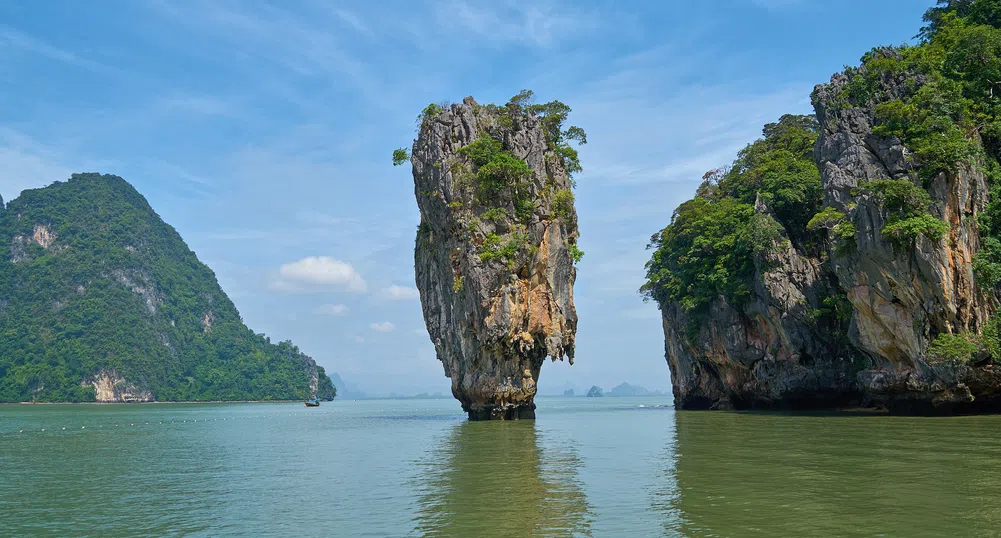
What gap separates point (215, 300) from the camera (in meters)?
155

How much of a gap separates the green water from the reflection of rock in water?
0.05m

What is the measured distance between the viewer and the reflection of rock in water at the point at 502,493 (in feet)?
33.6

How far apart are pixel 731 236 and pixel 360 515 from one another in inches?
1294

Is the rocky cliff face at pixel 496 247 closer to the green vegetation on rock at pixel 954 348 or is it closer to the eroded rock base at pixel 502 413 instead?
the eroded rock base at pixel 502 413

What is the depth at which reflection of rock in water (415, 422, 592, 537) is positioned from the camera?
404 inches

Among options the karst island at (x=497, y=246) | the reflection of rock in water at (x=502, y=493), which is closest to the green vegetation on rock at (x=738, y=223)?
the karst island at (x=497, y=246)

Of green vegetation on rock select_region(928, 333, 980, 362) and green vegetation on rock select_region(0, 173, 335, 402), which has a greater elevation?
green vegetation on rock select_region(0, 173, 335, 402)

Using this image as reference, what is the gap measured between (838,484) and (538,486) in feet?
17.7

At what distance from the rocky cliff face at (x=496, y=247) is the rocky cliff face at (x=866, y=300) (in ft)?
37.4

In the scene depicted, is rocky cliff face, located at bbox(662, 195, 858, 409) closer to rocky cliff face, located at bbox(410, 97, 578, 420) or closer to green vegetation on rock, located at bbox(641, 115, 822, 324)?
green vegetation on rock, located at bbox(641, 115, 822, 324)

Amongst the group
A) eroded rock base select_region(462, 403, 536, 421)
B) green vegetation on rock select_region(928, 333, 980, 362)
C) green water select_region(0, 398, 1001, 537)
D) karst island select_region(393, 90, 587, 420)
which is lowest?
green water select_region(0, 398, 1001, 537)

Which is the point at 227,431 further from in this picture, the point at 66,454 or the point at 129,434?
the point at 66,454

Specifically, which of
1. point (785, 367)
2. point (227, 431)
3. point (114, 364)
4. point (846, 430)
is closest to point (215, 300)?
point (114, 364)

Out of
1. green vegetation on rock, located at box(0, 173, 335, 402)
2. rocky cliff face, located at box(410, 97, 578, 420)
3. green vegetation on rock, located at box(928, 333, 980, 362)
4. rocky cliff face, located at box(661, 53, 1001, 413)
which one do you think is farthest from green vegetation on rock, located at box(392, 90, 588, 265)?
green vegetation on rock, located at box(0, 173, 335, 402)
